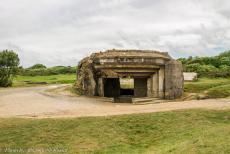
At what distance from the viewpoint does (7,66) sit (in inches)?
1377

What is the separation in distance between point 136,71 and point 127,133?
1035 cm

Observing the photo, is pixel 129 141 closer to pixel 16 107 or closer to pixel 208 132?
pixel 208 132

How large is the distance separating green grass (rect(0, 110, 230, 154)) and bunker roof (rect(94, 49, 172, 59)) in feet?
27.6

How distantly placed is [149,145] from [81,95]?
12.0 meters

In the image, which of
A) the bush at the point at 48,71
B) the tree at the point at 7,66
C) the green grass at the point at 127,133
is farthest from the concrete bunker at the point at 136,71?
the bush at the point at 48,71

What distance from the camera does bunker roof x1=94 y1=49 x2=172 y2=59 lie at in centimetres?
2223

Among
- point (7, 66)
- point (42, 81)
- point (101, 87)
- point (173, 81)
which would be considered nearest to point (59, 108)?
point (101, 87)

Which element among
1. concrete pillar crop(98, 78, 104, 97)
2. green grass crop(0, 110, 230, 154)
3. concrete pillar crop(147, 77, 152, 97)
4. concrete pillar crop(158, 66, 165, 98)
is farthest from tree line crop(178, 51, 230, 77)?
green grass crop(0, 110, 230, 154)

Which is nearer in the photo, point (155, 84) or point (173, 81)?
point (173, 81)

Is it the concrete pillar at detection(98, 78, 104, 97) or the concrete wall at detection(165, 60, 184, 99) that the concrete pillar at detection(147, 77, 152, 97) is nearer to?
the concrete wall at detection(165, 60, 184, 99)

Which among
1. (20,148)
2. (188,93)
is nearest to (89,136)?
(20,148)

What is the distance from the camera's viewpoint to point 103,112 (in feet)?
50.6

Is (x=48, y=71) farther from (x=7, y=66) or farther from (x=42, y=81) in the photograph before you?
(x=7, y=66)

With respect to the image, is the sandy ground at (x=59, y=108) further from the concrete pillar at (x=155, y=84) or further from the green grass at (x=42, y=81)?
the green grass at (x=42, y=81)
